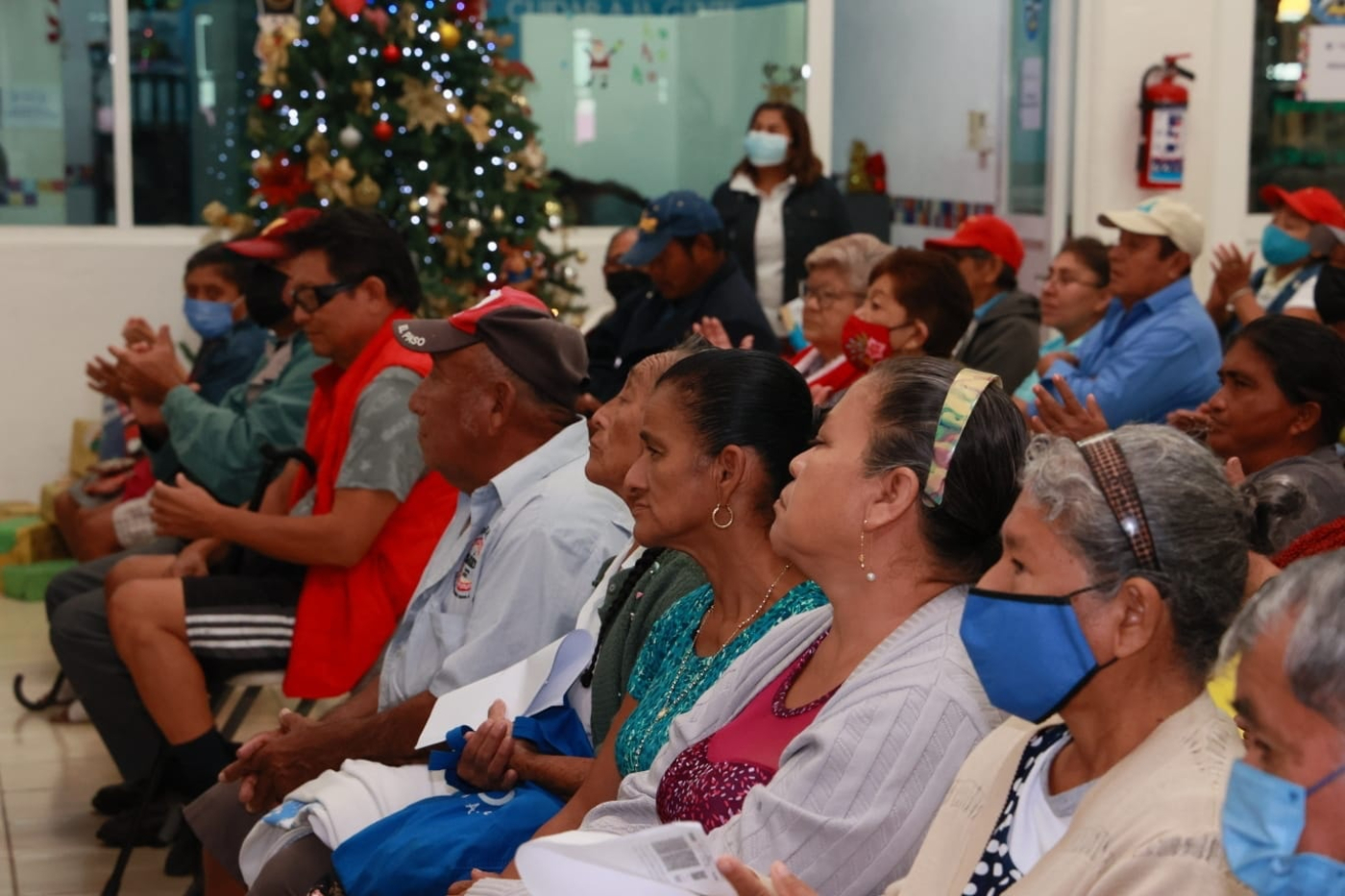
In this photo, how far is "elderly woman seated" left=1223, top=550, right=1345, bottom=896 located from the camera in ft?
4.34

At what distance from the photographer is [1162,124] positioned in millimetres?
7863

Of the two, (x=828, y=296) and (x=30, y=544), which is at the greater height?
(x=828, y=296)

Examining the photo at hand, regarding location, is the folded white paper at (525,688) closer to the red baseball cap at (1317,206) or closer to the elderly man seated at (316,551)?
the elderly man seated at (316,551)

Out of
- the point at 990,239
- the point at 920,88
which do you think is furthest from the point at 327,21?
the point at 920,88

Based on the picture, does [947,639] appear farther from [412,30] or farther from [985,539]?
[412,30]

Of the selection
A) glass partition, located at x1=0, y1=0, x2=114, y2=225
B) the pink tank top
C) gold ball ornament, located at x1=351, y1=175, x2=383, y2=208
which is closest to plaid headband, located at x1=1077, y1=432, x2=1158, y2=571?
the pink tank top

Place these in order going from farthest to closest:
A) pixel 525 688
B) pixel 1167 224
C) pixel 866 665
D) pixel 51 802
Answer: pixel 1167 224 → pixel 51 802 → pixel 525 688 → pixel 866 665

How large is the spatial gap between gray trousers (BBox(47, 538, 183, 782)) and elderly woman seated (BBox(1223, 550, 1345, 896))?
3.27 m

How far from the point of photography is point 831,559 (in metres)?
2.14

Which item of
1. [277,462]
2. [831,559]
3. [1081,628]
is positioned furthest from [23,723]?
[1081,628]

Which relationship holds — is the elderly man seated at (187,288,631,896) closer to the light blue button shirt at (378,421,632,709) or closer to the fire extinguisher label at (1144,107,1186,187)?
the light blue button shirt at (378,421,632,709)

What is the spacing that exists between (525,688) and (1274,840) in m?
1.64

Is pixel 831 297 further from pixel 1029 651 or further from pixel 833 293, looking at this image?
pixel 1029 651

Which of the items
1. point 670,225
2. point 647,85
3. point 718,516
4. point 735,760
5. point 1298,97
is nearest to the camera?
point 735,760
